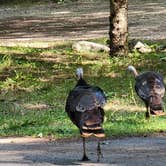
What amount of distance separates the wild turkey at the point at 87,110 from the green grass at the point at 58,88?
2051 millimetres

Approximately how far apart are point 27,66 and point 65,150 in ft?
26.8

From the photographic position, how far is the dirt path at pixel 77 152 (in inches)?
286

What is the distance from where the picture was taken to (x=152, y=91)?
8.42m

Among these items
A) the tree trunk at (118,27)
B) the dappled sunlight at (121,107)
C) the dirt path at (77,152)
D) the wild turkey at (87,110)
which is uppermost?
the tree trunk at (118,27)

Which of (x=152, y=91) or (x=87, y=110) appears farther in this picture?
(x=152, y=91)

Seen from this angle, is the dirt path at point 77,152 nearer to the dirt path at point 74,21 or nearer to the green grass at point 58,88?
the green grass at point 58,88

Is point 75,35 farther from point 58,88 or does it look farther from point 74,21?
point 58,88

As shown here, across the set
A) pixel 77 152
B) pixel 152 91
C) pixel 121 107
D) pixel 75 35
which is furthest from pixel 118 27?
pixel 77 152

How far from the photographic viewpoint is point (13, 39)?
23562mm

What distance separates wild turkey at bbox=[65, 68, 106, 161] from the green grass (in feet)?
6.73

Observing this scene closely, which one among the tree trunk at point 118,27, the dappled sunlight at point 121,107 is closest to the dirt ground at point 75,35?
the dappled sunlight at point 121,107

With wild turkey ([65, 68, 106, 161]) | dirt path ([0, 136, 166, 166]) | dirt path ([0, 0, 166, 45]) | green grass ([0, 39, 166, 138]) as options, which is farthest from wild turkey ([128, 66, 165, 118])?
dirt path ([0, 0, 166, 45])

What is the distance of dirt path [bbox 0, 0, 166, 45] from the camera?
23.8 m

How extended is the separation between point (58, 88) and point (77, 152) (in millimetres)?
5860
